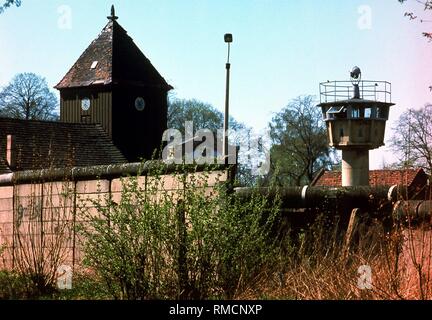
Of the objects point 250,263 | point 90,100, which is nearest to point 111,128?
point 90,100

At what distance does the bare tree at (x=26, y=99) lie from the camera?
5469 centimetres

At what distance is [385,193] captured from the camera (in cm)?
1208

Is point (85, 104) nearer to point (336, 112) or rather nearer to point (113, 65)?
point (113, 65)

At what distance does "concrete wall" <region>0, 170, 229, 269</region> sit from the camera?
1136 centimetres

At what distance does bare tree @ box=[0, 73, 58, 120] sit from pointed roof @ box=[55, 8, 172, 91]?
11.9m

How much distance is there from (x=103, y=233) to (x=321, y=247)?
2.89 m

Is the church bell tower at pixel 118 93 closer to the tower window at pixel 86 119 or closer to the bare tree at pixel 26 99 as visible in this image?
the tower window at pixel 86 119

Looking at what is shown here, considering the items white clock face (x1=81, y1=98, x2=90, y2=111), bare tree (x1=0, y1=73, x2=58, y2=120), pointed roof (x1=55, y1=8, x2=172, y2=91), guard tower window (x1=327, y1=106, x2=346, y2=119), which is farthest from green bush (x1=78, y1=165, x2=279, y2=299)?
bare tree (x1=0, y1=73, x2=58, y2=120)

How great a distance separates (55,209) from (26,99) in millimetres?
44531

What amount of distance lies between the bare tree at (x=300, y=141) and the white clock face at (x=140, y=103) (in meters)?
11.1

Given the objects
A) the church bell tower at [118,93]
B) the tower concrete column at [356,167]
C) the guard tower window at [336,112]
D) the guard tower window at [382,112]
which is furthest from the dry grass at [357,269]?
the church bell tower at [118,93]

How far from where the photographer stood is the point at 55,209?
12516 millimetres

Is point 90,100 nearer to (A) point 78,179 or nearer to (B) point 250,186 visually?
(A) point 78,179

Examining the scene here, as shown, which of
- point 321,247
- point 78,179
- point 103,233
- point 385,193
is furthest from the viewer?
point 78,179
